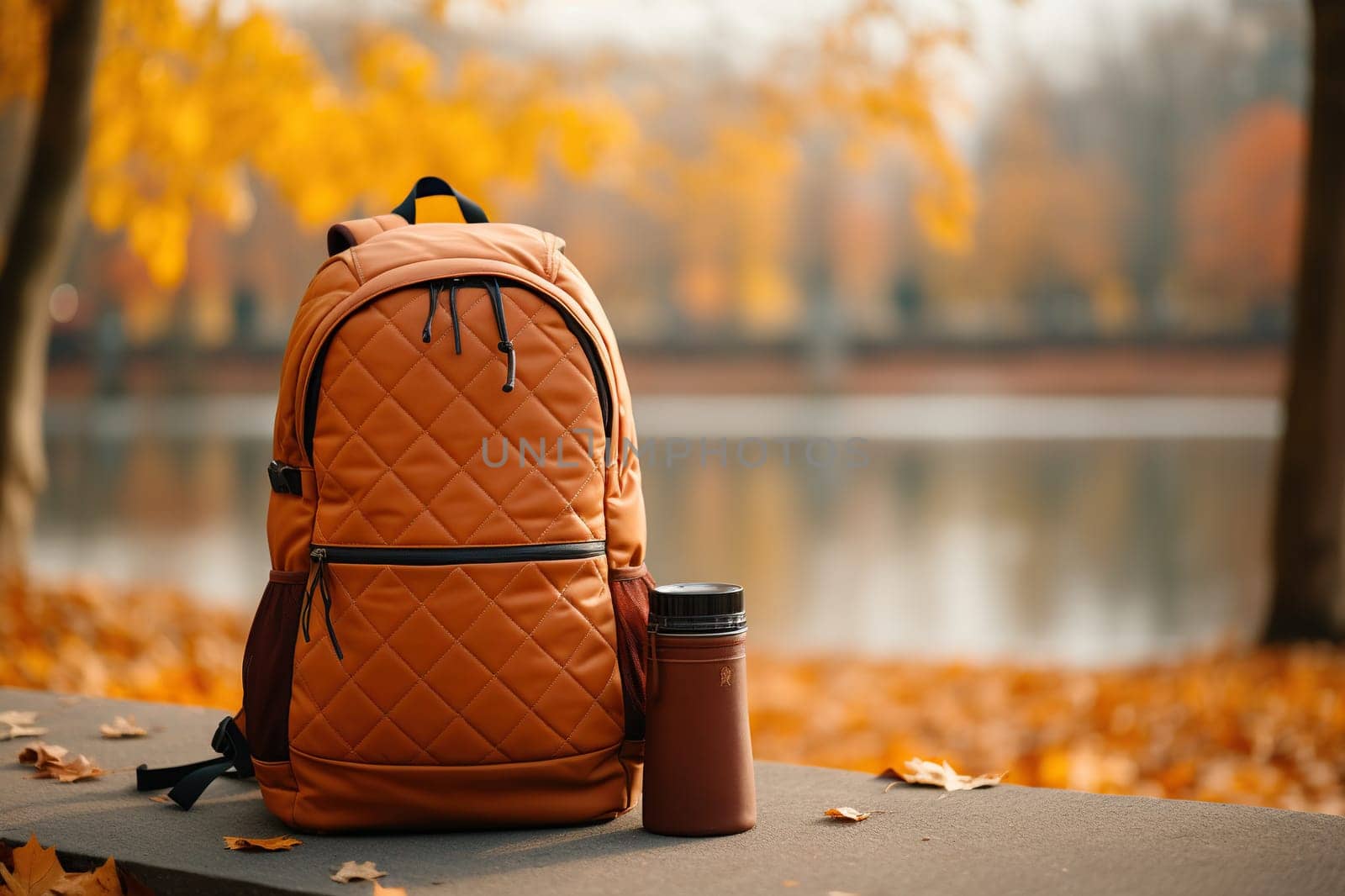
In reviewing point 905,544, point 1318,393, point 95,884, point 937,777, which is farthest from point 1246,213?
point 95,884

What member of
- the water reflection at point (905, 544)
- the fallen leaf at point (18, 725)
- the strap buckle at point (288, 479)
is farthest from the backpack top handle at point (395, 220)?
the water reflection at point (905, 544)

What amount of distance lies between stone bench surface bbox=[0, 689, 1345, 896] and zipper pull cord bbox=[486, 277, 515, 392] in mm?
777

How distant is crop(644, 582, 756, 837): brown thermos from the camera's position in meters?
2.17

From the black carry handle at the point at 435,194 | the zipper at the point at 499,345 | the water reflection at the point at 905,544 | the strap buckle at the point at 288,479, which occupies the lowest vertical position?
the water reflection at the point at 905,544

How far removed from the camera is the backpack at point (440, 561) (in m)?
2.15

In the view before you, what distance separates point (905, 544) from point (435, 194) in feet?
35.8

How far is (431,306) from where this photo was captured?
2174 millimetres

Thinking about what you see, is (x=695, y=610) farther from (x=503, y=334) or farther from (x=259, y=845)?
(x=259, y=845)

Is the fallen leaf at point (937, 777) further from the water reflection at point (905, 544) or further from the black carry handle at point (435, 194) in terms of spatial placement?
the water reflection at point (905, 544)

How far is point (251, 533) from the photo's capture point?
13.0 metres

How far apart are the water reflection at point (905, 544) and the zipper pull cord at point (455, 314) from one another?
557cm

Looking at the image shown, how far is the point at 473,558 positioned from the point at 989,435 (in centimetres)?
3227

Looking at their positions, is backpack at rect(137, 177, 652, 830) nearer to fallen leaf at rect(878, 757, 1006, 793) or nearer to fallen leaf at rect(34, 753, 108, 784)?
fallen leaf at rect(34, 753, 108, 784)

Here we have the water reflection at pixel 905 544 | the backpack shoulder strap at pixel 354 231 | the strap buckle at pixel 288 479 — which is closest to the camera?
the strap buckle at pixel 288 479
